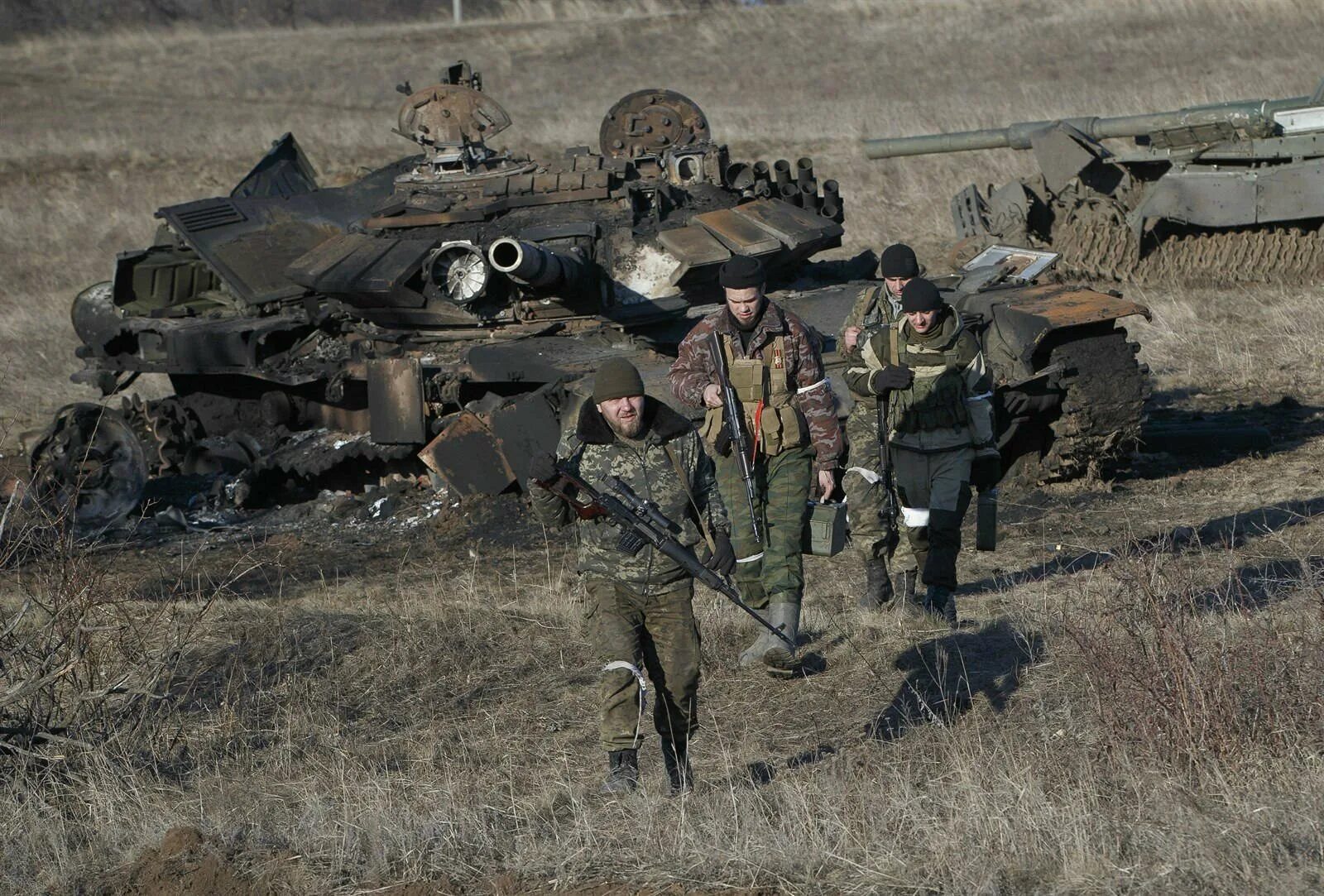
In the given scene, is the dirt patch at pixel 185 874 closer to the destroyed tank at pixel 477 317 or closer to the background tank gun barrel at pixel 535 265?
the destroyed tank at pixel 477 317

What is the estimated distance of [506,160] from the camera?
1205 cm

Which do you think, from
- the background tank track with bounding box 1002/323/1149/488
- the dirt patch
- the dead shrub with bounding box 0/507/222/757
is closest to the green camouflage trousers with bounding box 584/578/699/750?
the dirt patch

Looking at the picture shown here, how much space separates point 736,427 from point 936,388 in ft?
3.68

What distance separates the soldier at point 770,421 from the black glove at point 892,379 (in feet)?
1.08

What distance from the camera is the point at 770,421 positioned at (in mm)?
6980

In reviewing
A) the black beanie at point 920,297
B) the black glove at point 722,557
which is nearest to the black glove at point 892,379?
the black beanie at point 920,297

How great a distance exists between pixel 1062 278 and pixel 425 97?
30.5ft

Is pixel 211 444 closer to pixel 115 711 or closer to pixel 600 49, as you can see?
pixel 115 711

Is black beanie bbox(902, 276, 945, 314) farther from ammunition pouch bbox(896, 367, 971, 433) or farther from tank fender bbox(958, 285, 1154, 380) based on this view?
tank fender bbox(958, 285, 1154, 380)

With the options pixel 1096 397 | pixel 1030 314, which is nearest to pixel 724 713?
pixel 1030 314

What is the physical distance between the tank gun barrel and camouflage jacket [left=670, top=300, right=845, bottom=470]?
12.4 metres

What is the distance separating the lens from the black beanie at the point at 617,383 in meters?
5.41

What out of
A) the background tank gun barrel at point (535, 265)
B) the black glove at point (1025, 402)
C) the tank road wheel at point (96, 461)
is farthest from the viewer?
the tank road wheel at point (96, 461)

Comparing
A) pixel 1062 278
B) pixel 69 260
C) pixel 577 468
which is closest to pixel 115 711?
pixel 577 468
